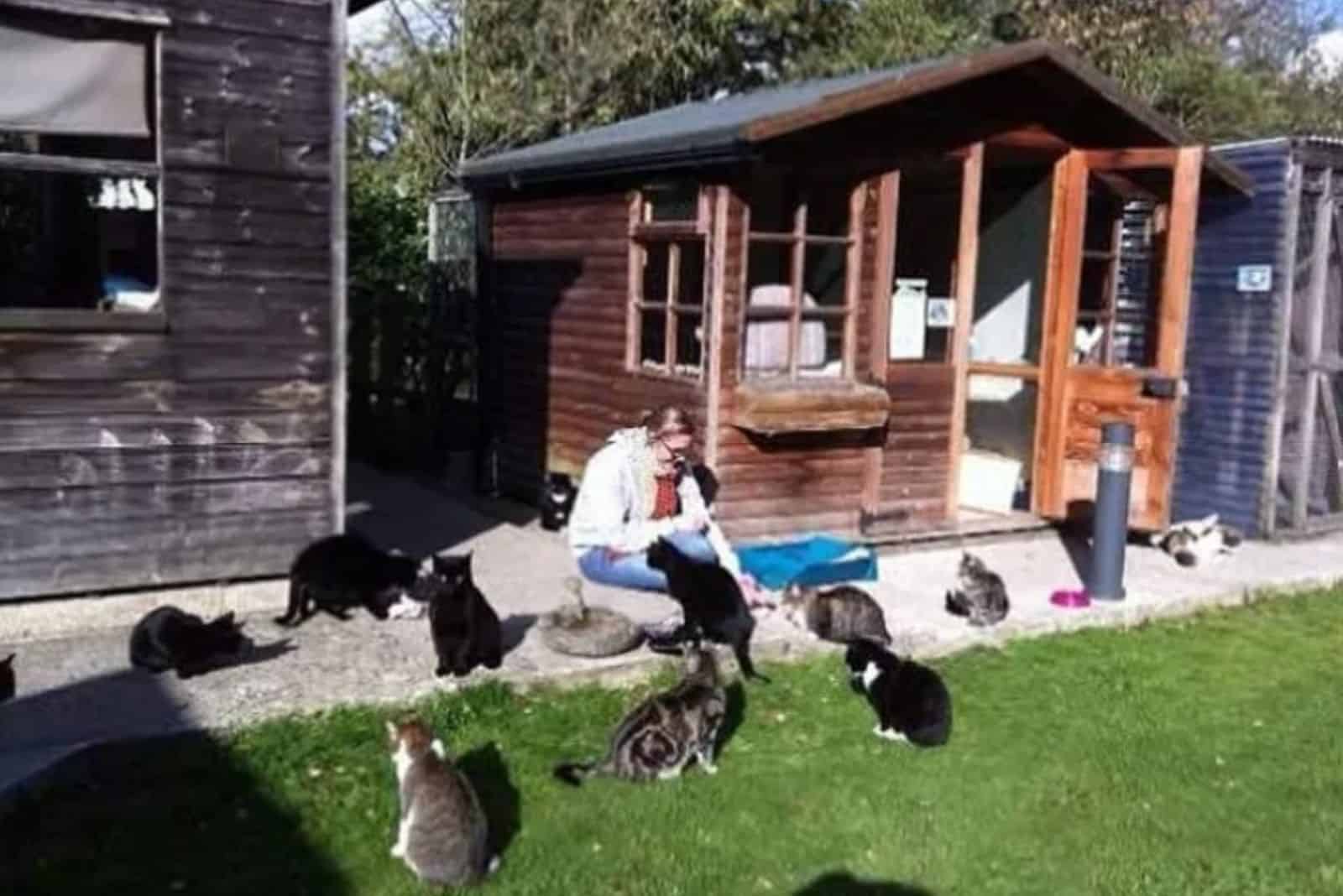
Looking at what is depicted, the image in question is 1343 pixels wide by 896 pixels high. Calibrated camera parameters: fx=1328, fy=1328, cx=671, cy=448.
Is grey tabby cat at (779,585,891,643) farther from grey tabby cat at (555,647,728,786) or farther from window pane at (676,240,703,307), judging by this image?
window pane at (676,240,703,307)

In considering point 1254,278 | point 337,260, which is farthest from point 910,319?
point 337,260

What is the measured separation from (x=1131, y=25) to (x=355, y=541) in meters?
18.4

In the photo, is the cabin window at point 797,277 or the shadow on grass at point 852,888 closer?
the shadow on grass at point 852,888

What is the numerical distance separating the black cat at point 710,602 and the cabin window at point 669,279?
246 centimetres

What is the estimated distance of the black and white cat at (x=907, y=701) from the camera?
5480 millimetres

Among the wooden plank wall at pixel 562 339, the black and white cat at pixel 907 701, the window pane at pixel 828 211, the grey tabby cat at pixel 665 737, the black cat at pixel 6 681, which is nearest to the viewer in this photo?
the grey tabby cat at pixel 665 737

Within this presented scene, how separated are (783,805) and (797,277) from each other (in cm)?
416

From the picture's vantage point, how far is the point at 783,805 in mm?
4863

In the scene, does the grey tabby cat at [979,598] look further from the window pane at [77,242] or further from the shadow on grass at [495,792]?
the window pane at [77,242]

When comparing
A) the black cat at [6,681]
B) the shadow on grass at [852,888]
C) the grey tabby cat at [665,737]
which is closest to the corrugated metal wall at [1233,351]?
the grey tabby cat at [665,737]

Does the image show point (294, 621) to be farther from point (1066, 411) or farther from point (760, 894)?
point (1066, 411)

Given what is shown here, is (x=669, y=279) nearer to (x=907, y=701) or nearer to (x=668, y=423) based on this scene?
(x=668, y=423)

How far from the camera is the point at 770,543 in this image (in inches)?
328

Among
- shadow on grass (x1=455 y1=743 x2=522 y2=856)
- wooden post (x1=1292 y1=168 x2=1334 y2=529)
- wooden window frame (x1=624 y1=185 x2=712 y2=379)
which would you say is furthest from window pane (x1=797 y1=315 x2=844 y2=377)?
shadow on grass (x1=455 y1=743 x2=522 y2=856)
